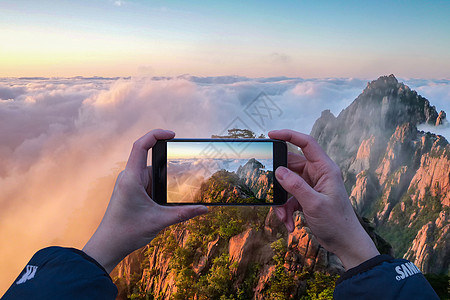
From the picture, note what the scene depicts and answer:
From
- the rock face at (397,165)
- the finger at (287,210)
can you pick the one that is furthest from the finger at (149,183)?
the rock face at (397,165)

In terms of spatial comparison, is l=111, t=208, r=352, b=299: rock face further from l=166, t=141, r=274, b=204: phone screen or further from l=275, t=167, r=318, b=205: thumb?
l=275, t=167, r=318, b=205: thumb

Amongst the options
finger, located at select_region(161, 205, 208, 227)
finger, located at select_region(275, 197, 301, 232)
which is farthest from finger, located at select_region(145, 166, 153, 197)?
finger, located at select_region(275, 197, 301, 232)

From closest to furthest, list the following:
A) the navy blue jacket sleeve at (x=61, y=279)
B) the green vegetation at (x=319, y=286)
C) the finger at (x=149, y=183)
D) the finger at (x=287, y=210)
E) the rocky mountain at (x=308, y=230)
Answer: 1. the navy blue jacket sleeve at (x=61, y=279)
2. the finger at (x=149, y=183)
3. the finger at (x=287, y=210)
4. the green vegetation at (x=319, y=286)
5. the rocky mountain at (x=308, y=230)

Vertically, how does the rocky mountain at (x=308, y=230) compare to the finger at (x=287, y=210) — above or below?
below

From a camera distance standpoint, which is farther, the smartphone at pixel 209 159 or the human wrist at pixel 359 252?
the smartphone at pixel 209 159

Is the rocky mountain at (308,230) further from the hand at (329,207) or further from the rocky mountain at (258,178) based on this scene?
the hand at (329,207)

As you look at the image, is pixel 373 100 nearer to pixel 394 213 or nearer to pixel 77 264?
pixel 394 213

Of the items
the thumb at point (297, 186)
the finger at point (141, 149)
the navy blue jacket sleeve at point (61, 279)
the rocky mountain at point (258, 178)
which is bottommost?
the navy blue jacket sleeve at point (61, 279)
